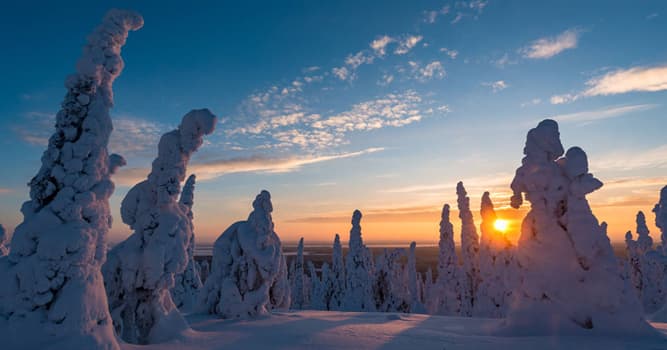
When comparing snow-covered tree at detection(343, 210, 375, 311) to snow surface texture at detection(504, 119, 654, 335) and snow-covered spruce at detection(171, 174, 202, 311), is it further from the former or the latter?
snow surface texture at detection(504, 119, 654, 335)

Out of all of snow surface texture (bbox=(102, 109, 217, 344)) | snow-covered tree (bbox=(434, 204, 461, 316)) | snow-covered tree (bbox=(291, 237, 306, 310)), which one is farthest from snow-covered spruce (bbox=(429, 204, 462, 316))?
snow surface texture (bbox=(102, 109, 217, 344))

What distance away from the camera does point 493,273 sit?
103ft

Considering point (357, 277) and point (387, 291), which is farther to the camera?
point (387, 291)

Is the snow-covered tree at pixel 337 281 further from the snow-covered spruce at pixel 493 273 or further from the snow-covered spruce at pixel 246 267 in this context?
the snow-covered spruce at pixel 246 267

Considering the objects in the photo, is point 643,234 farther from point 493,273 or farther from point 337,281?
point 337,281

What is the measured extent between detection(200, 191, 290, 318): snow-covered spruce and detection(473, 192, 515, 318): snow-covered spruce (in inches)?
838

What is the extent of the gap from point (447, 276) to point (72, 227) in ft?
122

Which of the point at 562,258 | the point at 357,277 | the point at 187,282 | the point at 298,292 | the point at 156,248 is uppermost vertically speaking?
the point at 156,248

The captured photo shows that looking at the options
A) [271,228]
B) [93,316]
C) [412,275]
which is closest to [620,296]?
[271,228]

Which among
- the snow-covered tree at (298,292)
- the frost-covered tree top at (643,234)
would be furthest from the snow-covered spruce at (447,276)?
the snow-covered tree at (298,292)

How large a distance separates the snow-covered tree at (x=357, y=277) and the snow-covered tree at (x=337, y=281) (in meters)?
2.47

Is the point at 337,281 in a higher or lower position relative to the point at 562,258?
lower

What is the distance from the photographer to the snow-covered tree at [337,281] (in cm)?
4429

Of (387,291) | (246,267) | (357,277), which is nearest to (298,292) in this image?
(387,291)
